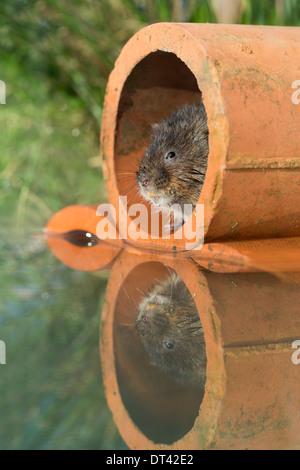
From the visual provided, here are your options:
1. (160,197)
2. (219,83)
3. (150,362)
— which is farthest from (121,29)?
(150,362)

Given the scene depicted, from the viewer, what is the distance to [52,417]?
133 centimetres

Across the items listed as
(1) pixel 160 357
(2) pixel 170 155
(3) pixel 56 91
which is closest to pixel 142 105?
(2) pixel 170 155

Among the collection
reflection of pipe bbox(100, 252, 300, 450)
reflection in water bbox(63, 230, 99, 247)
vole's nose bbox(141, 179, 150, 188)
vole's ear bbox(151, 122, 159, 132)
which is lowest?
reflection of pipe bbox(100, 252, 300, 450)

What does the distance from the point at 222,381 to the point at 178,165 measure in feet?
5.67

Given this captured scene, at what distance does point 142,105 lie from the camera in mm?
3529

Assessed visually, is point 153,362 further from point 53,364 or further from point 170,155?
point 170,155

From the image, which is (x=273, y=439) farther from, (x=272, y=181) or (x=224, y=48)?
(x=224, y=48)

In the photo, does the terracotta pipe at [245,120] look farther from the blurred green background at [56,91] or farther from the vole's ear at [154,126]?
the blurred green background at [56,91]

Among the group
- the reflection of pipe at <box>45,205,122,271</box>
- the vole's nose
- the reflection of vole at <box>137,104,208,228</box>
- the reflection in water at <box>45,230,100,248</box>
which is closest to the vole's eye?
the reflection of vole at <box>137,104,208,228</box>

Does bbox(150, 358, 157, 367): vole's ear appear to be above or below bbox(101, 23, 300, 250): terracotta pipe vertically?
below

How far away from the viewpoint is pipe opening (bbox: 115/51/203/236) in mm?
3354

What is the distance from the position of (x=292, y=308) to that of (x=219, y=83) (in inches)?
37.4

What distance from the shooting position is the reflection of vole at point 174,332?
1613 millimetres

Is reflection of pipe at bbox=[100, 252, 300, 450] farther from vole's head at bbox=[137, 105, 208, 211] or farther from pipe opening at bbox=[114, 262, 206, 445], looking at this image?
vole's head at bbox=[137, 105, 208, 211]
